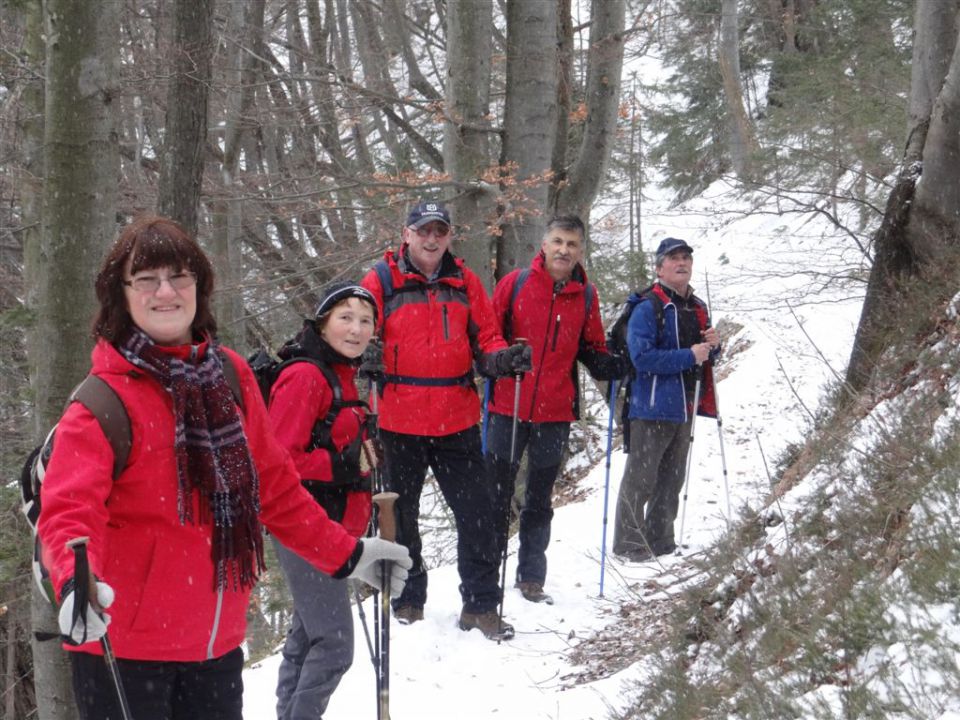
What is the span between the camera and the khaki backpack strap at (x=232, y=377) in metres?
2.92

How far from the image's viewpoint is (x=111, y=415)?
8.38 feet

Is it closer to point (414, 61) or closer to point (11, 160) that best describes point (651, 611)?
point (11, 160)

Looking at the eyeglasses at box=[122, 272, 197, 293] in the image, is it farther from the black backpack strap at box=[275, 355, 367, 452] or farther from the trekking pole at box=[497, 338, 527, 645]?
the trekking pole at box=[497, 338, 527, 645]

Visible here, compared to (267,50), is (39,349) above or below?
below

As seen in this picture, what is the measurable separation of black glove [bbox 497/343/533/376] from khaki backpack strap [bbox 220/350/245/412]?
8.01ft

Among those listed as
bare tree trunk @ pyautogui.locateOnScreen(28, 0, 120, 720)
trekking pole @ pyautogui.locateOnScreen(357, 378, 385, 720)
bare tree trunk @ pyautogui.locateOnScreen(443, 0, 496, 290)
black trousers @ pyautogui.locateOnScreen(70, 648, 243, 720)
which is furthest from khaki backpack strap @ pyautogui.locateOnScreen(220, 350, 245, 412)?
bare tree trunk @ pyautogui.locateOnScreen(443, 0, 496, 290)

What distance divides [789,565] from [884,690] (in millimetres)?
1284

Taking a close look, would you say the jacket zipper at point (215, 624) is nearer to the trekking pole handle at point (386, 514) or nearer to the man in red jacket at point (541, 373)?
the trekking pole handle at point (386, 514)

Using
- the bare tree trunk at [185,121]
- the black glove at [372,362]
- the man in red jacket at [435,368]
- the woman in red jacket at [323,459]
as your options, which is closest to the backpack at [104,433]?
the woman in red jacket at [323,459]

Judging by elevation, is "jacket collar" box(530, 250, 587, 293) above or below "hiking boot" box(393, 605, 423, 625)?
above

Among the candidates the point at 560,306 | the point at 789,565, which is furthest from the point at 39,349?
the point at 789,565

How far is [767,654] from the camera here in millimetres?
3627

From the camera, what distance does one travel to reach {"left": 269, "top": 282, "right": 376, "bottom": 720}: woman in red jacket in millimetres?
3908

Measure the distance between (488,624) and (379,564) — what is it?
2459 mm
